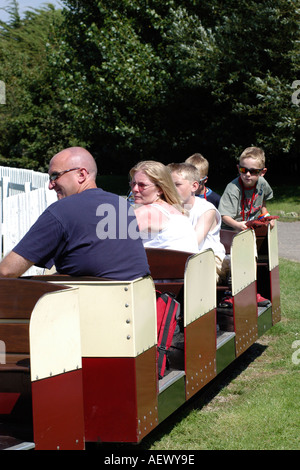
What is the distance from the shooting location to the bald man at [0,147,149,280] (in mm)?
3689

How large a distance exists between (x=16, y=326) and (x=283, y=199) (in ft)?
52.3

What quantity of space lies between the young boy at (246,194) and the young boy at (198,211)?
2.39 ft

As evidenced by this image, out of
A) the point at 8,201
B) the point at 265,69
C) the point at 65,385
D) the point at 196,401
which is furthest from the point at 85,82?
the point at 65,385

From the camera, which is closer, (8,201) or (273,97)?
(8,201)

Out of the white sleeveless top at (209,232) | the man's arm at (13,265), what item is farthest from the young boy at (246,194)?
the man's arm at (13,265)

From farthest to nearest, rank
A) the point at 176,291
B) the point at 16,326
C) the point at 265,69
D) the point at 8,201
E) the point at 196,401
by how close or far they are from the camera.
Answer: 1. the point at 265,69
2. the point at 8,201
3. the point at 196,401
4. the point at 176,291
5. the point at 16,326

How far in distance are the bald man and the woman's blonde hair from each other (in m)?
0.84

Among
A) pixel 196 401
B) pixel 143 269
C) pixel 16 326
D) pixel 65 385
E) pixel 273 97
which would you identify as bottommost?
pixel 196 401

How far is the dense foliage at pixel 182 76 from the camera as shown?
1883 centimetres

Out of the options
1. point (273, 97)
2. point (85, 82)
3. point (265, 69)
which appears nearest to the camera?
point (273, 97)

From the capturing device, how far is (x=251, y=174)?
6.65m

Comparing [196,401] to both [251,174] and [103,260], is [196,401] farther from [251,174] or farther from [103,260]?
[251,174]

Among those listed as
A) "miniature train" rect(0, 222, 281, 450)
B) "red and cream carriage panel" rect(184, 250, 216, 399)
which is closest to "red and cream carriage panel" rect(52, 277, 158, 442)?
"miniature train" rect(0, 222, 281, 450)
